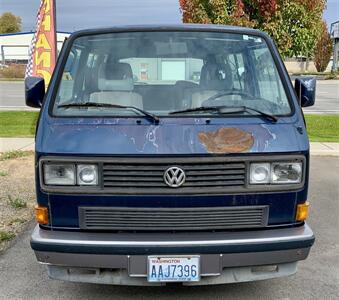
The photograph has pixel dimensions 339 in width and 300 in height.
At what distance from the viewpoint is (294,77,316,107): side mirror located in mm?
4262

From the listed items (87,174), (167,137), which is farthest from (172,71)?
(87,174)

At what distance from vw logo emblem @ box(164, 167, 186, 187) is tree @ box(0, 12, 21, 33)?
94.2 m

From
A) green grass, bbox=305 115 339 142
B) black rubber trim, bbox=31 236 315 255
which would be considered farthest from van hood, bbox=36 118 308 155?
green grass, bbox=305 115 339 142

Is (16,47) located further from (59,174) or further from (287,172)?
(287,172)

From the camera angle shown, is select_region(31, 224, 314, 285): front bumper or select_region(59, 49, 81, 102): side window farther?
select_region(59, 49, 81, 102): side window

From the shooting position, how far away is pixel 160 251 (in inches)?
126

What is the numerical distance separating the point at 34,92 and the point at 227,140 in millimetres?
1706

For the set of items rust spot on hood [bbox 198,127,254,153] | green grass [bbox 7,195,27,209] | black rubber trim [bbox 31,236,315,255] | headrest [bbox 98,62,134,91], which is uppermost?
headrest [bbox 98,62,134,91]

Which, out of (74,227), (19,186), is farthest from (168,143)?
(19,186)

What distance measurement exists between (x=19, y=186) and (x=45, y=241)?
392cm

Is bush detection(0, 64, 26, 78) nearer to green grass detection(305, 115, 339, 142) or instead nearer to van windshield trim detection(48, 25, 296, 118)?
green grass detection(305, 115, 339, 142)

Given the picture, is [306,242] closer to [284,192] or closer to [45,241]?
[284,192]

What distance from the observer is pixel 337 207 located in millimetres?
6238

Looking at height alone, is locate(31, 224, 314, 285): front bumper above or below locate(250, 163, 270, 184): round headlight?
below
